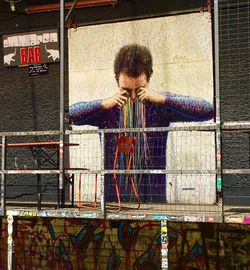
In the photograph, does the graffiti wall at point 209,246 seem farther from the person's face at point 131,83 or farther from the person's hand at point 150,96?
the person's face at point 131,83

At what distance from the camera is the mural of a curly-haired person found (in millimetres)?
9305

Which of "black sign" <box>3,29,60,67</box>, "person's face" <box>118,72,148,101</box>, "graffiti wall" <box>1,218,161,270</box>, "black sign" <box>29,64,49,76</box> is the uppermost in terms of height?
"black sign" <box>3,29,60,67</box>

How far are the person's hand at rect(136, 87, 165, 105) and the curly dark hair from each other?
246 mm

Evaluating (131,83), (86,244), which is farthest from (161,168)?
(86,244)

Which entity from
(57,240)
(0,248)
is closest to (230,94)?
(57,240)

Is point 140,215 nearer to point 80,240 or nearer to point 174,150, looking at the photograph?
point 80,240

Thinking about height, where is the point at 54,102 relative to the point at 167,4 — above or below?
below

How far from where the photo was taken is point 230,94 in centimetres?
903

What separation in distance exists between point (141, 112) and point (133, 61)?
951mm

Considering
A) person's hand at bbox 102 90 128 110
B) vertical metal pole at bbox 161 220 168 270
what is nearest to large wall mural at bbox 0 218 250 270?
vertical metal pole at bbox 161 220 168 270

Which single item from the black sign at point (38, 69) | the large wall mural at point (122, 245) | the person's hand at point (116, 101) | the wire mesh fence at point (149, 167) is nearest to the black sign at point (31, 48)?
the black sign at point (38, 69)

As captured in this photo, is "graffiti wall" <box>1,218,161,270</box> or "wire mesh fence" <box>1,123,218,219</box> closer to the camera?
"graffiti wall" <box>1,218,161,270</box>

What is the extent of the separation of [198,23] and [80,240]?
13.7 ft

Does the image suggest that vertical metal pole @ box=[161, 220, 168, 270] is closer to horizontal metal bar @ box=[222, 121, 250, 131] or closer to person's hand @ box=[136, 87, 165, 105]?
horizontal metal bar @ box=[222, 121, 250, 131]
